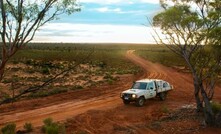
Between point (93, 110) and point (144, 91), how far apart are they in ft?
13.9

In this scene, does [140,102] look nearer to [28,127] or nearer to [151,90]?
[151,90]

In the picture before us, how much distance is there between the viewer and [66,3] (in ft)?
36.6

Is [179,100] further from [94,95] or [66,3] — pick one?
[66,3]

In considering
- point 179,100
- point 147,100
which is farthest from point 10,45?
point 179,100

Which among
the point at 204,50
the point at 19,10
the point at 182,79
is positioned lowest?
the point at 182,79

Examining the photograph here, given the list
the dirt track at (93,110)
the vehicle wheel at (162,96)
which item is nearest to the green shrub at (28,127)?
the dirt track at (93,110)

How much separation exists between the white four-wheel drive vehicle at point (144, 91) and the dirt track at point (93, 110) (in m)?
0.59

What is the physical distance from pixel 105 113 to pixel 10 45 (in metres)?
15.7

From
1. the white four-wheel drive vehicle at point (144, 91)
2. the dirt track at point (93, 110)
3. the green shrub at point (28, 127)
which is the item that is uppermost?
the white four-wheel drive vehicle at point (144, 91)

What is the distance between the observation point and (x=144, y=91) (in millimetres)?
27203

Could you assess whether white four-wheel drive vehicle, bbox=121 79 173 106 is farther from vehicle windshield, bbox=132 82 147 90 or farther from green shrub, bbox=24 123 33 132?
Result: green shrub, bbox=24 123 33 132

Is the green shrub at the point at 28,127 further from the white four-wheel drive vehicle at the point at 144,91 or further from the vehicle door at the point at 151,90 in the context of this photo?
the vehicle door at the point at 151,90

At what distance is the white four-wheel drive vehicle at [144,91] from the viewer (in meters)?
26.8

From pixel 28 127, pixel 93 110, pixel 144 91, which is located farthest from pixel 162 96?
pixel 28 127
